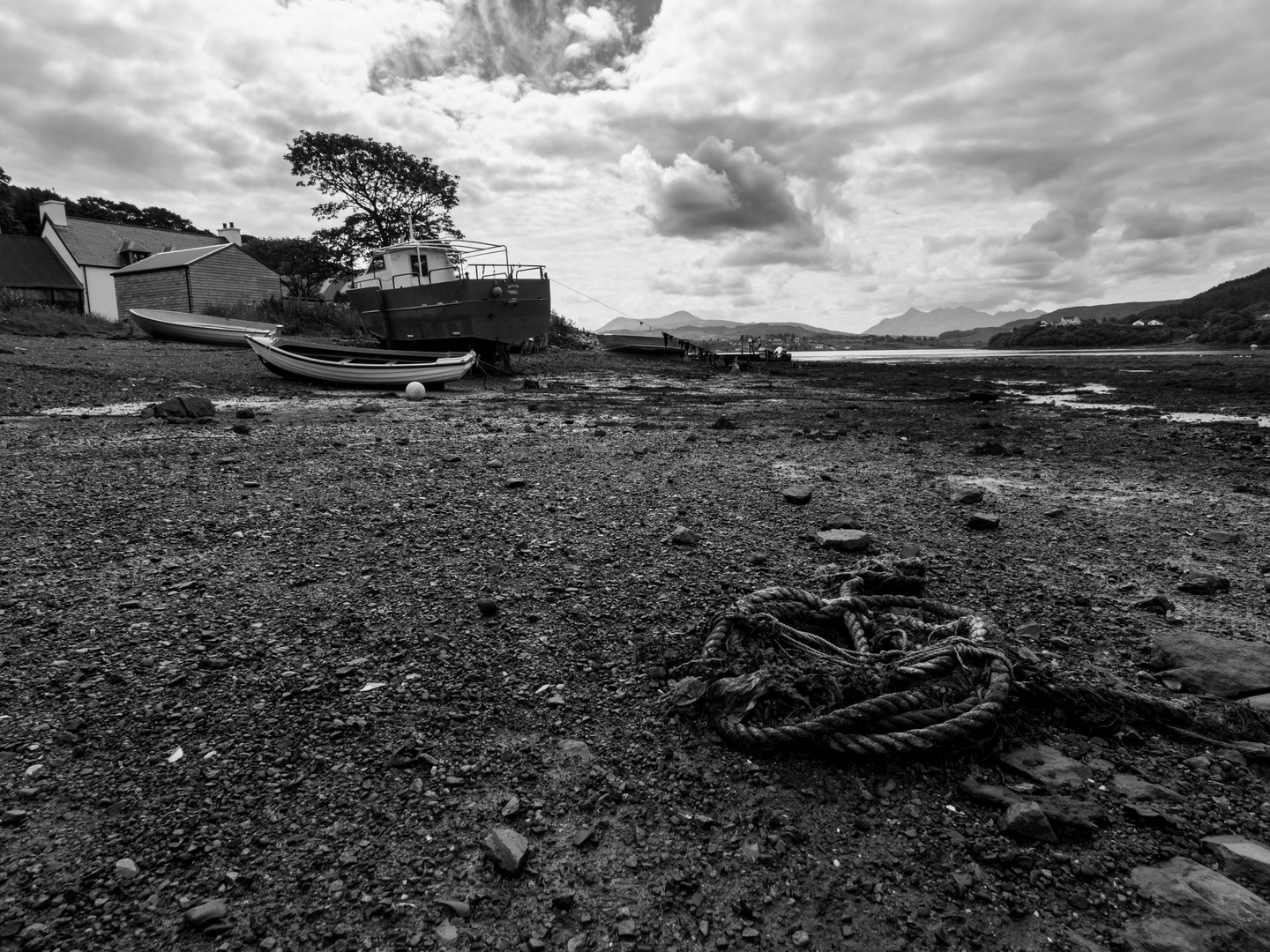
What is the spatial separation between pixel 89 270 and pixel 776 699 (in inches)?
2474

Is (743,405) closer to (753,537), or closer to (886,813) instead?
(753,537)

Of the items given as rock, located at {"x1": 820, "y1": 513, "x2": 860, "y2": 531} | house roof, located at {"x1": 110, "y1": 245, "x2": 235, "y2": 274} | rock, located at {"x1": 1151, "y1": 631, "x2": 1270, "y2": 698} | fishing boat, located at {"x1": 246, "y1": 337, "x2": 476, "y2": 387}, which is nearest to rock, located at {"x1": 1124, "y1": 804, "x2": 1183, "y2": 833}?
rock, located at {"x1": 1151, "y1": 631, "x2": 1270, "y2": 698}

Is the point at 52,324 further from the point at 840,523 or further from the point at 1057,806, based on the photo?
the point at 1057,806

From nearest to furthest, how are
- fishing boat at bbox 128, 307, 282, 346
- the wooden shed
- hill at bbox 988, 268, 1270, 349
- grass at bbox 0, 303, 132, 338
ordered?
grass at bbox 0, 303, 132, 338 < fishing boat at bbox 128, 307, 282, 346 < the wooden shed < hill at bbox 988, 268, 1270, 349

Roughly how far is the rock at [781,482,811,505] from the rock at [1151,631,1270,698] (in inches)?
133

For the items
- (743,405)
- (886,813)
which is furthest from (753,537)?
(743,405)

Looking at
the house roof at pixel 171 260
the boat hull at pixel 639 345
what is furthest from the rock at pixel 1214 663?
the house roof at pixel 171 260

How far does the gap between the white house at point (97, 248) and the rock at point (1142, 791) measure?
57.8m

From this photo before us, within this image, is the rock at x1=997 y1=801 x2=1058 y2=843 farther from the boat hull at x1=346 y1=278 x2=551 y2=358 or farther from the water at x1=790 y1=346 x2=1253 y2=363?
the water at x1=790 y1=346 x2=1253 y2=363

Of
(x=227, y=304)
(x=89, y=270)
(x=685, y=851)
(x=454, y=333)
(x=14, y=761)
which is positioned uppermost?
(x=89, y=270)

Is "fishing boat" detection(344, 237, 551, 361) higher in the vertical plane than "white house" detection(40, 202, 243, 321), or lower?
lower

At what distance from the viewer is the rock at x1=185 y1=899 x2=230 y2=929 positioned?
2.03 metres

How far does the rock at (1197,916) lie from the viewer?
191cm

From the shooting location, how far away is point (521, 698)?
10.7ft
